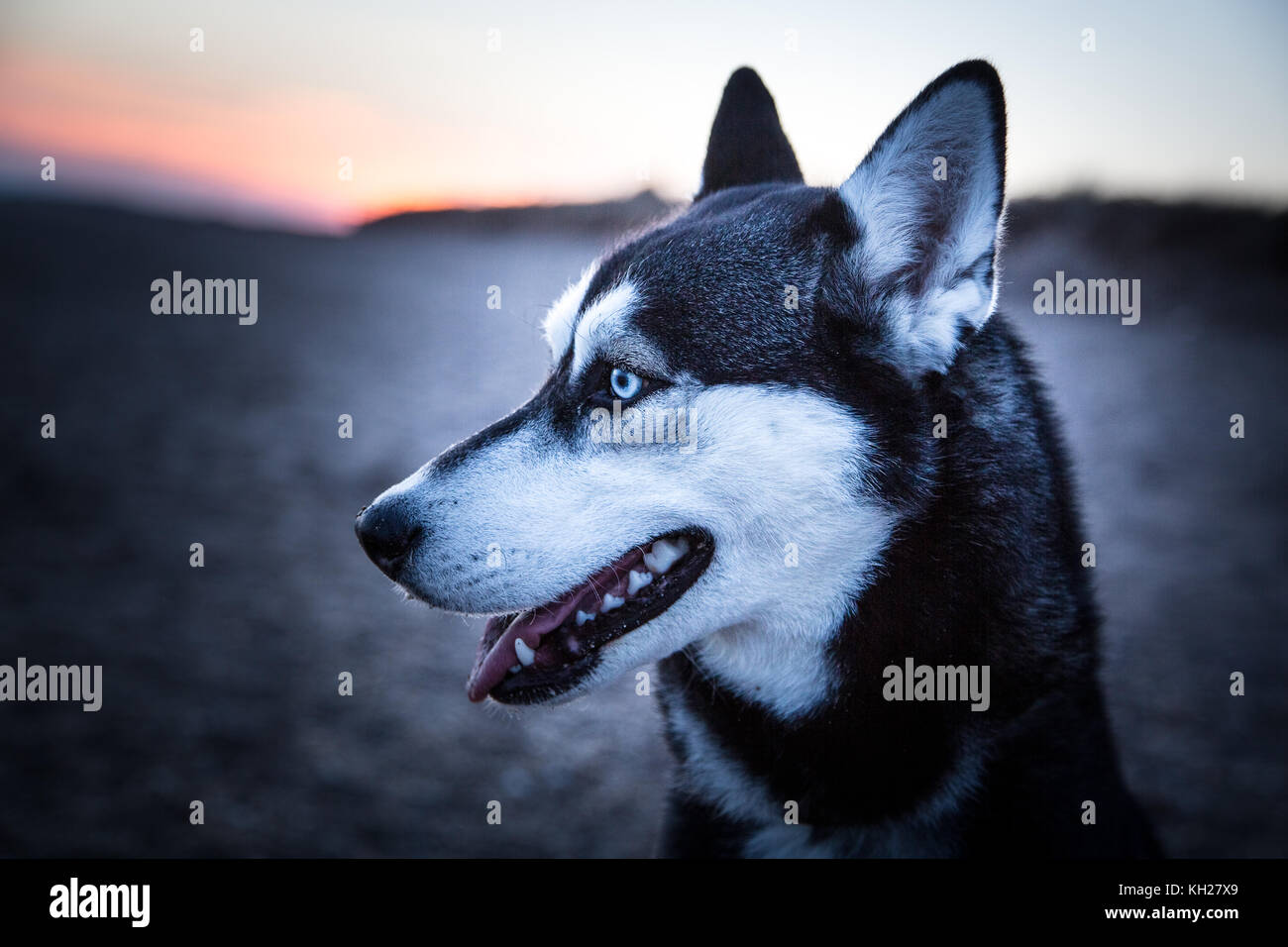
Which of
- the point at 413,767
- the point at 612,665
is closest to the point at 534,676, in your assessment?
the point at 612,665

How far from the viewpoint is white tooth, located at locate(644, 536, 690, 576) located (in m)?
2.03

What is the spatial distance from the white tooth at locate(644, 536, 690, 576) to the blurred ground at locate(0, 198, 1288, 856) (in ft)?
3.91

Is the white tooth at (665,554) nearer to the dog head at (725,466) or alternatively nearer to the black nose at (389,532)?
the dog head at (725,466)

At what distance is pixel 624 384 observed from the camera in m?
2.04

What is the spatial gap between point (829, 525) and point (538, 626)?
30.7 inches

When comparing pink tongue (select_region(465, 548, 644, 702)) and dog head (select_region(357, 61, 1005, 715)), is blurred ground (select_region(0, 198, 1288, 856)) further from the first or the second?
pink tongue (select_region(465, 548, 644, 702))

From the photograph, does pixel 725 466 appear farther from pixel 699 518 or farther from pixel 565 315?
pixel 565 315

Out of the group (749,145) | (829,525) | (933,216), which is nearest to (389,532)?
(829,525)

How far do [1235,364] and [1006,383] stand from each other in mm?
8632

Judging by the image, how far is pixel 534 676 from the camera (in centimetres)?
203

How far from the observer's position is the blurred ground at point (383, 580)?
3418 mm

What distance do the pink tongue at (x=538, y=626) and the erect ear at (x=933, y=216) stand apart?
87 cm

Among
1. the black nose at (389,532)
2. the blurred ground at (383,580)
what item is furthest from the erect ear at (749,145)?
the black nose at (389,532)
